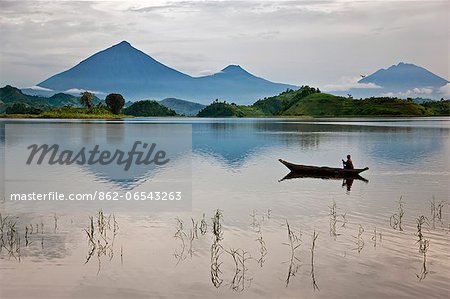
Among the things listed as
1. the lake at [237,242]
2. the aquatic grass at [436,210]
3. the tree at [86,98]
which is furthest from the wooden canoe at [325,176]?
the tree at [86,98]

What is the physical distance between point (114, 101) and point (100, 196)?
17288 centimetres

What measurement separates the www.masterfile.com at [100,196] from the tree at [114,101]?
169 meters

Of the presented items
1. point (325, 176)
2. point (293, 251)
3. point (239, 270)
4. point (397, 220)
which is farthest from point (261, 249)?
point (325, 176)

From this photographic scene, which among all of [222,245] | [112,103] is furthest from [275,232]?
[112,103]

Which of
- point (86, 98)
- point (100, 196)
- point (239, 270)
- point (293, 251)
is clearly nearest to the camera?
point (239, 270)

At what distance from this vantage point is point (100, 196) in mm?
24219

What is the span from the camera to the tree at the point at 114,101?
623ft

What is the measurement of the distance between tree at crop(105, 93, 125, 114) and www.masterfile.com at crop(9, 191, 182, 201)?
169 m

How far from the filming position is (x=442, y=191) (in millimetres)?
26391

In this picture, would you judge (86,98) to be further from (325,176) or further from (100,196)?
(100,196)

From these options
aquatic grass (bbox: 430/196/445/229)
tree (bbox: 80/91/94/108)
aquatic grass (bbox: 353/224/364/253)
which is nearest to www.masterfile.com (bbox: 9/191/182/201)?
aquatic grass (bbox: 353/224/364/253)

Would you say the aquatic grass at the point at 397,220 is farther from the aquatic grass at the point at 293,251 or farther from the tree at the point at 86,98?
the tree at the point at 86,98

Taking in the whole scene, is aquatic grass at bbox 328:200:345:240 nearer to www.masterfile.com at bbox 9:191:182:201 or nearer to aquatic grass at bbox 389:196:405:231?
aquatic grass at bbox 389:196:405:231

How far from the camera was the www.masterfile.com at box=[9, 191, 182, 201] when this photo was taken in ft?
76.6
